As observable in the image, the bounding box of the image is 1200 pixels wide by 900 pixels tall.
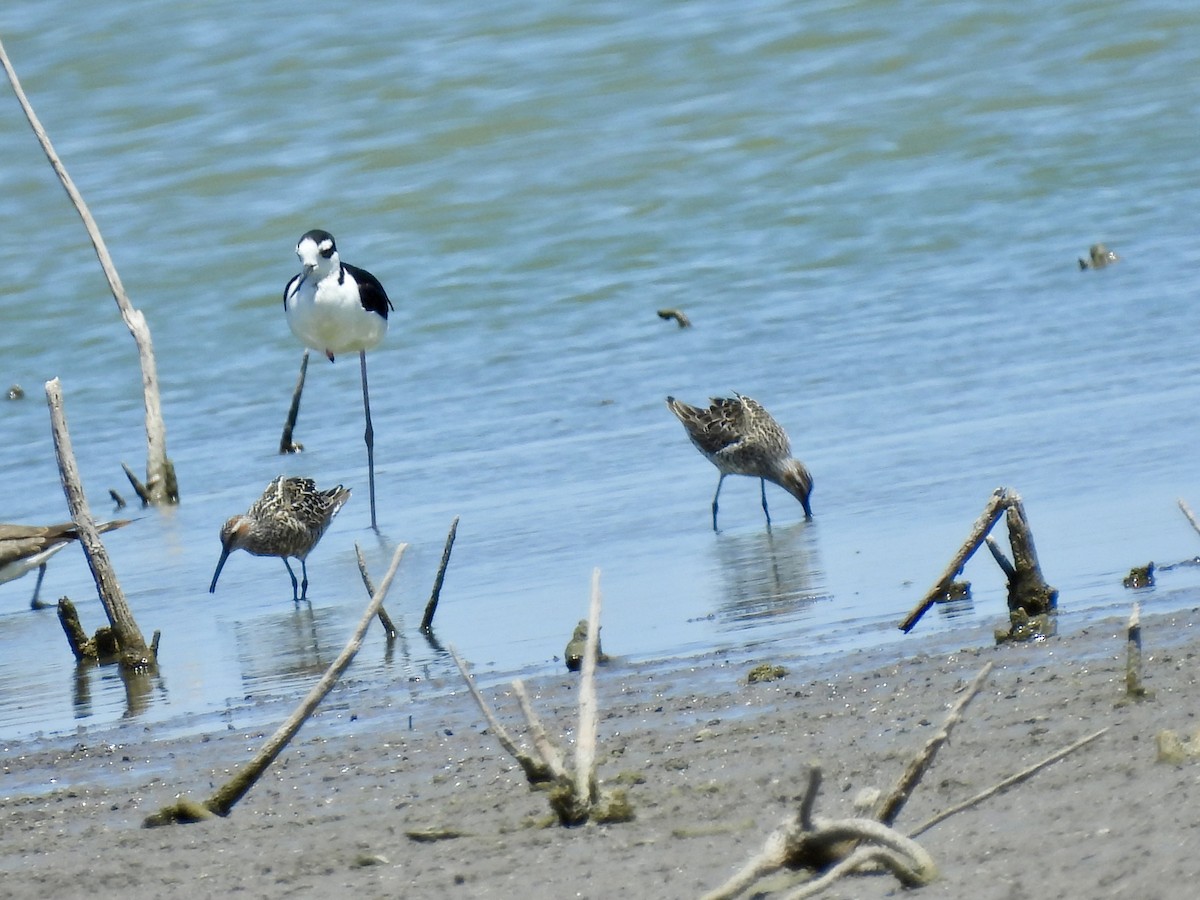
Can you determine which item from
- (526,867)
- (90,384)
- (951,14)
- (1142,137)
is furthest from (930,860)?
(951,14)

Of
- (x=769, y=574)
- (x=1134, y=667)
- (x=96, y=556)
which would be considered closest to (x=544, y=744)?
(x=1134, y=667)

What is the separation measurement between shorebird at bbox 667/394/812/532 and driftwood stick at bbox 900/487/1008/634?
9.35 feet

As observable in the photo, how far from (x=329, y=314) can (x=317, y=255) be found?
371mm

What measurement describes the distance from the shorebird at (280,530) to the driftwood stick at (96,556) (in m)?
1.52

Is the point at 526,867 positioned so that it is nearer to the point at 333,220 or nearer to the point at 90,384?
the point at 90,384

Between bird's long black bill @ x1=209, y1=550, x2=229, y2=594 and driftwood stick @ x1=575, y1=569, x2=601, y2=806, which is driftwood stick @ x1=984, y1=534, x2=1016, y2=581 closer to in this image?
driftwood stick @ x1=575, y1=569, x2=601, y2=806

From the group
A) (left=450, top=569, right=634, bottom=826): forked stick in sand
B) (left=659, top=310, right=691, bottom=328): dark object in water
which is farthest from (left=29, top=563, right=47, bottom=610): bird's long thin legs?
(left=659, top=310, right=691, bottom=328): dark object in water

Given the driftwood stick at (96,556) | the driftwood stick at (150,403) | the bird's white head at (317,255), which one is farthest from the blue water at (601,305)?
the bird's white head at (317,255)

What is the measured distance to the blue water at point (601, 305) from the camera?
7.73 metres

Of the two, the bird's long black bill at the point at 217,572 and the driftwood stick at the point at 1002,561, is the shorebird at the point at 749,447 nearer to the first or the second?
the bird's long black bill at the point at 217,572

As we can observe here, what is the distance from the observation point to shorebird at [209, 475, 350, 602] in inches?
348

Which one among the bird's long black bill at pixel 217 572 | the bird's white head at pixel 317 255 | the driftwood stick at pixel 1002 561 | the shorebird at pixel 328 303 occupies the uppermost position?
the bird's white head at pixel 317 255

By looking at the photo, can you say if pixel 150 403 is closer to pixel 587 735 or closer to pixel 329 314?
pixel 329 314

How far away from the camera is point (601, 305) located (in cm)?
1590
